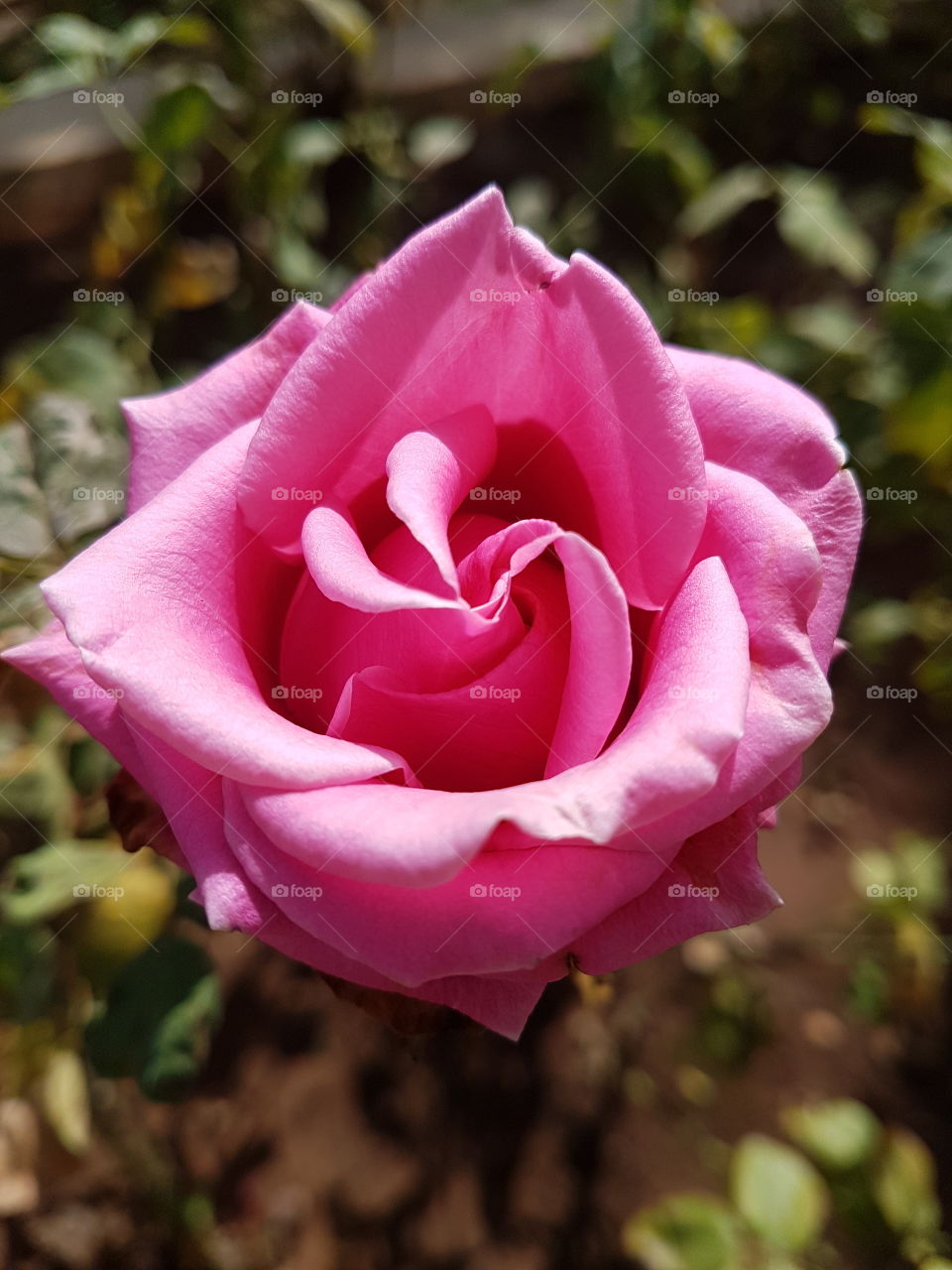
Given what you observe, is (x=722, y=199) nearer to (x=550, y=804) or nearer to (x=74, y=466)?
(x=74, y=466)

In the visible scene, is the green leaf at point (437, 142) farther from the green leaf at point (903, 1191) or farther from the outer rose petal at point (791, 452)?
the green leaf at point (903, 1191)

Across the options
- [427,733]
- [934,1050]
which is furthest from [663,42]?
[934,1050]

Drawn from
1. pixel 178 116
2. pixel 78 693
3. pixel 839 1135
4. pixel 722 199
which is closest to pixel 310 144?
pixel 178 116

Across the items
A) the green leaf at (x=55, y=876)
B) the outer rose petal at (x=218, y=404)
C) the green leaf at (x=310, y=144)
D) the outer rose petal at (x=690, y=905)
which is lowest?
the green leaf at (x=55, y=876)

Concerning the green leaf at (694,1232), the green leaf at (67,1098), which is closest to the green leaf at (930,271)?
the green leaf at (694,1232)

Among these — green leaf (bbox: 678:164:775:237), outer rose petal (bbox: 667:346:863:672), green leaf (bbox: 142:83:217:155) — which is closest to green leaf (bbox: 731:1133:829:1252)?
outer rose petal (bbox: 667:346:863:672)

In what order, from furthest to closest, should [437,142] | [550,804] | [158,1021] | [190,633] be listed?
[437,142] → [158,1021] → [190,633] → [550,804]
